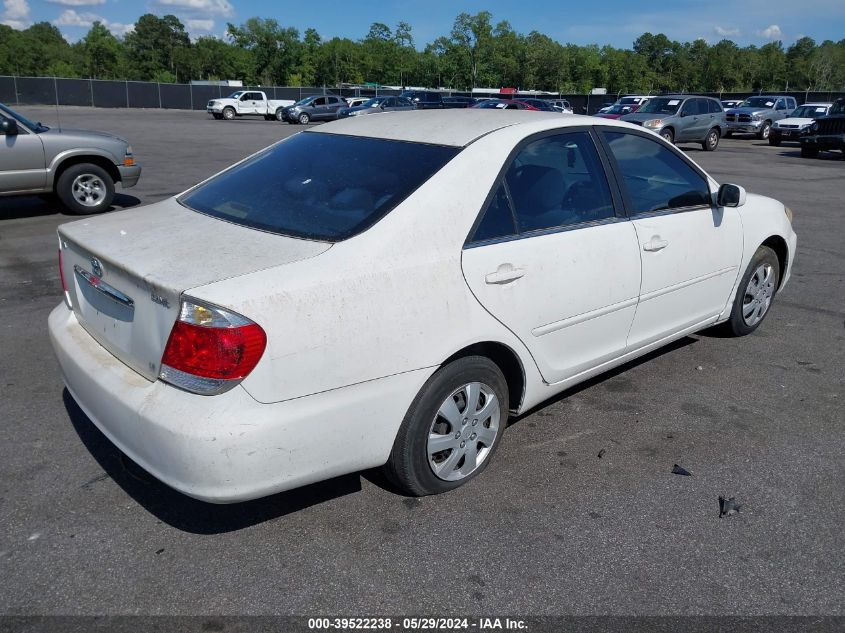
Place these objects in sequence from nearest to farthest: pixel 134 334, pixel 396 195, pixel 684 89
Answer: pixel 134 334 → pixel 396 195 → pixel 684 89

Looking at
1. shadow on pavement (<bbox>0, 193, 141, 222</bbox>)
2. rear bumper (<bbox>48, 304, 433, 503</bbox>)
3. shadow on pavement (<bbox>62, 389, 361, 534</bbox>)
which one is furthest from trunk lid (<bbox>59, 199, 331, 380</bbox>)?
shadow on pavement (<bbox>0, 193, 141, 222</bbox>)

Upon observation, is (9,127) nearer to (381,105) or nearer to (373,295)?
(373,295)

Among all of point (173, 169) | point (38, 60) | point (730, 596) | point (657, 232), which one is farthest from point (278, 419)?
point (38, 60)

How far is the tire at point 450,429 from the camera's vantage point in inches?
119

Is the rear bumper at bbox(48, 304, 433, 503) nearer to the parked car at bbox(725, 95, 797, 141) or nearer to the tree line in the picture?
the parked car at bbox(725, 95, 797, 141)

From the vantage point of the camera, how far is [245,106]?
46.8 meters

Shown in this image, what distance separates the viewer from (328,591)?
2.67m

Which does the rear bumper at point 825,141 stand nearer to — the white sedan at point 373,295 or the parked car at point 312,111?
the white sedan at point 373,295

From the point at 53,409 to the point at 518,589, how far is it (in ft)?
9.30

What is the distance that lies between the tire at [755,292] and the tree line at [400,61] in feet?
330

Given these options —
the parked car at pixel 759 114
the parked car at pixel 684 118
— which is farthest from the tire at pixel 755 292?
the parked car at pixel 759 114

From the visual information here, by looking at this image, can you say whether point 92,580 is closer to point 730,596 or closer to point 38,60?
point 730,596

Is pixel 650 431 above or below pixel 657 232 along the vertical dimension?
below

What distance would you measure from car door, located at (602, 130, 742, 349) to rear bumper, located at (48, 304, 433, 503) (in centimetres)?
176
